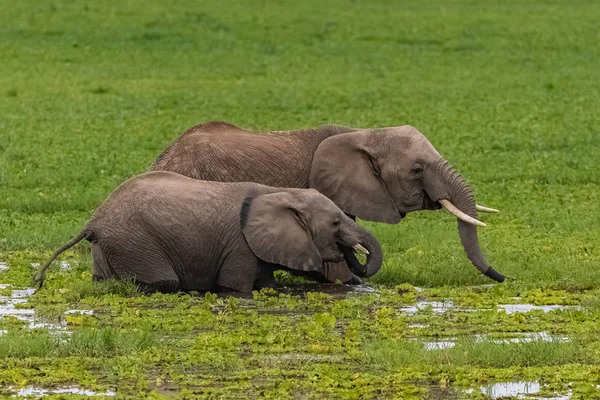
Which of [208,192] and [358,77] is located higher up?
[208,192]

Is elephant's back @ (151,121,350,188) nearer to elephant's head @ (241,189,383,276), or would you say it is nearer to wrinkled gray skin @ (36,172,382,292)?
wrinkled gray skin @ (36,172,382,292)

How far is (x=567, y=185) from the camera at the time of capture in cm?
1995

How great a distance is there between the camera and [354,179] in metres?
14.3

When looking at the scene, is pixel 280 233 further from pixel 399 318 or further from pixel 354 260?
pixel 399 318

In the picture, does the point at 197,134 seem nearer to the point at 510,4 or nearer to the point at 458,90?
the point at 458,90


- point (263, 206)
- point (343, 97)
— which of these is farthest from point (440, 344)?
point (343, 97)

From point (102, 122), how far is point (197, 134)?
37.0 ft

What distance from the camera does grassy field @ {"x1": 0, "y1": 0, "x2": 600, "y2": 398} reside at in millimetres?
9852

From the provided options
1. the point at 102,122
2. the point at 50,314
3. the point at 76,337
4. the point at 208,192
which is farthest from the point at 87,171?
the point at 76,337

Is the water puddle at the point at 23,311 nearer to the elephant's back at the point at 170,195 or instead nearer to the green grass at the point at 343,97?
the elephant's back at the point at 170,195

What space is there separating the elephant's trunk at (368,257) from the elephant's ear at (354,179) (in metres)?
0.75

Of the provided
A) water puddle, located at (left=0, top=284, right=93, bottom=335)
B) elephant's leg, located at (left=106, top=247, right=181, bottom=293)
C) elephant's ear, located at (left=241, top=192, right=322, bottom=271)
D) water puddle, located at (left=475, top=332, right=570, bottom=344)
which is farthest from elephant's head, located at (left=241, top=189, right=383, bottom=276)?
water puddle, located at (left=475, top=332, right=570, bottom=344)

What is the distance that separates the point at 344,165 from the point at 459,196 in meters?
1.13

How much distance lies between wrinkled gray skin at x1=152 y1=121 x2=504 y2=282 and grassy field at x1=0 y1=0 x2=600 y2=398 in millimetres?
644
